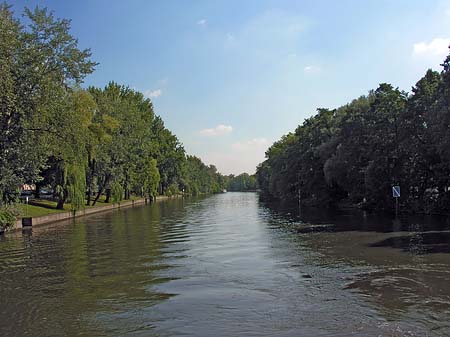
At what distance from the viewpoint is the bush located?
101ft

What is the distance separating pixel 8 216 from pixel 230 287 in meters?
23.1

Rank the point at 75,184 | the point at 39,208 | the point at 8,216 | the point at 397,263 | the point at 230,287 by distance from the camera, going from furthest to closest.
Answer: the point at 75,184, the point at 39,208, the point at 8,216, the point at 397,263, the point at 230,287

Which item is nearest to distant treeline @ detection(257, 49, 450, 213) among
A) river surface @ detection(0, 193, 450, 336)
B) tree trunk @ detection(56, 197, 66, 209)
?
river surface @ detection(0, 193, 450, 336)

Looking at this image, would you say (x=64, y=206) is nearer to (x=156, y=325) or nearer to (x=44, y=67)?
(x=44, y=67)

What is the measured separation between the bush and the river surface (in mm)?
7058

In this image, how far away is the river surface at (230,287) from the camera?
9.61m

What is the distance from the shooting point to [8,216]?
103ft

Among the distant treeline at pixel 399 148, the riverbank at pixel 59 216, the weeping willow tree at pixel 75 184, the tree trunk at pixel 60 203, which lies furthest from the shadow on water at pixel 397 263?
the tree trunk at pixel 60 203

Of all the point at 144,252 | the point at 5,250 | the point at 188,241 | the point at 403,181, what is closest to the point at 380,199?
the point at 403,181

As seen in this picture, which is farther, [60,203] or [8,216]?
[60,203]

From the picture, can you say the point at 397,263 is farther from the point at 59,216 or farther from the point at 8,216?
the point at 59,216

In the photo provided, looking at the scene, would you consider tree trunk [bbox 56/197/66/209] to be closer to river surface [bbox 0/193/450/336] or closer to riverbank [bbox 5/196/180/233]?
riverbank [bbox 5/196/180/233]

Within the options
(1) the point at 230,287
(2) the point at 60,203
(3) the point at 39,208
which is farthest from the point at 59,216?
(1) the point at 230,287

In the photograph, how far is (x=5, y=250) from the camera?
2288cm
